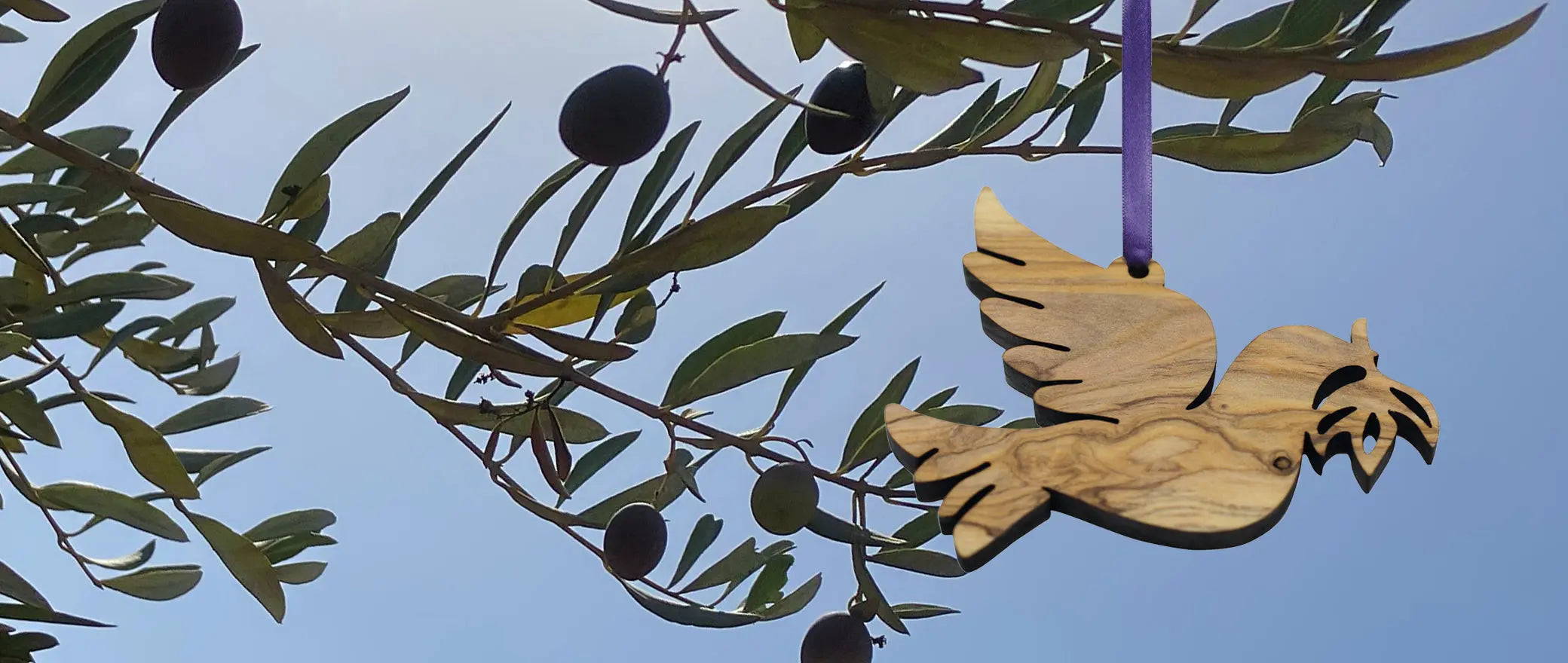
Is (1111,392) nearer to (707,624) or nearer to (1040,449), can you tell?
(1040,449)

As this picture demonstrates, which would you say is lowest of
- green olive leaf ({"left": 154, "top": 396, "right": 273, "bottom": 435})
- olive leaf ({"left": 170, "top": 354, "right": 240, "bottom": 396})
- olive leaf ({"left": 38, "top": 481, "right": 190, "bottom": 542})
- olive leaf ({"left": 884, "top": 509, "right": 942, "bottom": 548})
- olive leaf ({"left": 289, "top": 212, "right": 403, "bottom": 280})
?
olive leaf ({"left": 884, "top": 509, "right": 942, "bottom": 548})

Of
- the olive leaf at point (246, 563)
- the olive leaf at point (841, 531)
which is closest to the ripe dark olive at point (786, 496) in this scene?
the olive leaf at point (841, 531)

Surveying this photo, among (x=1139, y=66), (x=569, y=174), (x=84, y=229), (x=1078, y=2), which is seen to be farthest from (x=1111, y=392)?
(x=84, y=229)

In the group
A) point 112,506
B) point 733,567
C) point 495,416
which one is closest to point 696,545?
point 733,567

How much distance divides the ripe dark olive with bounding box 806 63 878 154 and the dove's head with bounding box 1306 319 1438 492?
340 millimetres

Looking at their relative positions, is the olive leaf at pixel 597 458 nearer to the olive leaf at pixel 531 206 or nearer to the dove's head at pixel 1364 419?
the olive leaf at pixel 531 206

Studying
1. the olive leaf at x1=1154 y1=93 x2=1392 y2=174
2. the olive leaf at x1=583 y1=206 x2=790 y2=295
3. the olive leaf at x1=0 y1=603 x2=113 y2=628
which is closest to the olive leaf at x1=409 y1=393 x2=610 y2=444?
the olive leaf at x1=583 y1=206 x2=790 y2=295

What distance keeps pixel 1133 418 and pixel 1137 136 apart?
159 mm

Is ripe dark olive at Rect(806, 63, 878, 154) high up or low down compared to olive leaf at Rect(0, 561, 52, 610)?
up

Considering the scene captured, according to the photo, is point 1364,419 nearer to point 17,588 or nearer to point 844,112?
point 844,112

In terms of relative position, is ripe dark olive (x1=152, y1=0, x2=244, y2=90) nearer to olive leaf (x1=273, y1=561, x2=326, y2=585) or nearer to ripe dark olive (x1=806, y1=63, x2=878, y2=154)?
ripe dark olive (x1=806, y1=63, x2=878, y2=154)

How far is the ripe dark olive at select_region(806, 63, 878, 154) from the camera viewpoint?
946 mm

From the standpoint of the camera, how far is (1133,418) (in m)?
0.71

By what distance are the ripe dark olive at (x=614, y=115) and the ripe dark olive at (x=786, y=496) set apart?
9.7 inches
